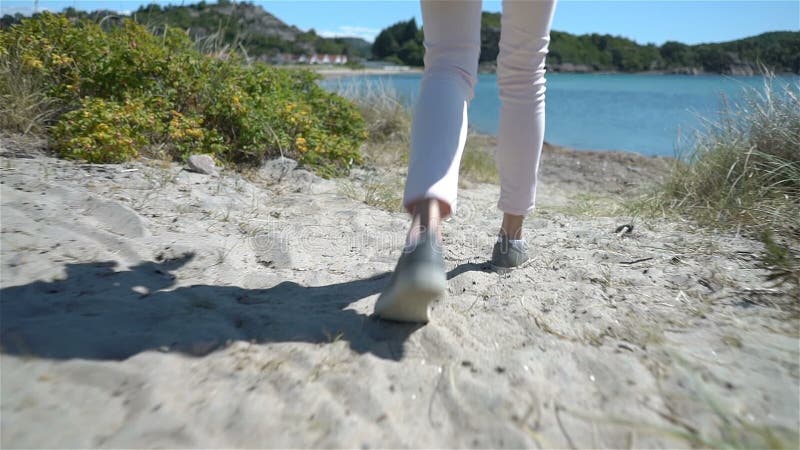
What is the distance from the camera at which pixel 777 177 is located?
2.82m

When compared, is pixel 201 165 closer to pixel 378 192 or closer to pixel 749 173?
pixel 378 192

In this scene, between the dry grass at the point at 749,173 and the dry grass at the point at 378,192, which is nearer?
the dry grass at the point at 749,173

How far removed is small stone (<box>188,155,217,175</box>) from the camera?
3.11 meters

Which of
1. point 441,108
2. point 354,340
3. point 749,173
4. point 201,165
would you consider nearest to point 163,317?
point 354,340

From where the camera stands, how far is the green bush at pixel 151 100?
9.76 feet

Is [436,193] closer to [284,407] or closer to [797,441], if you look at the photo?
[284,407]

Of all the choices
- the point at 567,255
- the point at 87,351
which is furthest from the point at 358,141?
the point at 87,351

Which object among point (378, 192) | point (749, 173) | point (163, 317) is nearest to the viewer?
point (163, 317)

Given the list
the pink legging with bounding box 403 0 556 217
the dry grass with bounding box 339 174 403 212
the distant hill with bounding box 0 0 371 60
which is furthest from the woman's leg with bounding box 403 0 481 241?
the distant hill with bounding box 0 0 371 60

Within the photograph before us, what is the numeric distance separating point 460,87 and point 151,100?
2.56 meters

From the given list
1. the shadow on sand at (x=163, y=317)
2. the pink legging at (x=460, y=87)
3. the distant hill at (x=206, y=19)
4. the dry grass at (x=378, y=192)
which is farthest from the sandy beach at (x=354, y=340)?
the distant hill at (x=206, y=19)

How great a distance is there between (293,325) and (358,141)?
3037mm

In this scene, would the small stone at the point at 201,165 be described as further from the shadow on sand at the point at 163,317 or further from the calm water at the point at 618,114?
the calm water at the point at 618,114

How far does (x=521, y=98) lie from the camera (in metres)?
1.69
